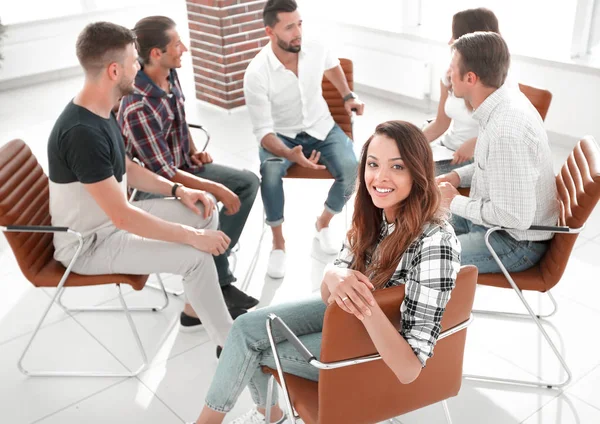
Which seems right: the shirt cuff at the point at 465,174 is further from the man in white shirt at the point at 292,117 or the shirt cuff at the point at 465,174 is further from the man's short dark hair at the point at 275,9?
the man's short dark hair at the point at 275,9

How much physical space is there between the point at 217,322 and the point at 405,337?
115cm

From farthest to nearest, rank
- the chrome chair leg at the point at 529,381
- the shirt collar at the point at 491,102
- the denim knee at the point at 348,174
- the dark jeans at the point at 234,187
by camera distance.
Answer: the denim knee at the point at 348,174, the dark jeans at the point at 234,187, the shirt collar at the point at 491,102, the chrome chair leg at the point at 529,381

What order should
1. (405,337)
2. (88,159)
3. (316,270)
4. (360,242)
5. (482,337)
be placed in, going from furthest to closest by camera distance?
(316,270) → (482,337) → (88,159) → (360,242) → (405,337)

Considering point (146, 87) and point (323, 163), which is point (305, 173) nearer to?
point (323, 163)

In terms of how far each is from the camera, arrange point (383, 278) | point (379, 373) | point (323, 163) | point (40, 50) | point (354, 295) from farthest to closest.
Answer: point (40, 50) < point (323, 163) < point (383, 278) < point (379, 373) < point (354, 295)

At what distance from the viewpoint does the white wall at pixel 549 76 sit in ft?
14.9

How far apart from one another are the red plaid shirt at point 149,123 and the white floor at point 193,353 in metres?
0.68

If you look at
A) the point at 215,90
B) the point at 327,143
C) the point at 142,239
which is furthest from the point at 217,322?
the point at 215,90

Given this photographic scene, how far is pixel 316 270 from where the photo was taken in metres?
3.50

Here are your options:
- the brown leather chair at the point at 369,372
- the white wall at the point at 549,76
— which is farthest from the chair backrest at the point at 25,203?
the white wall at the point at 549,76

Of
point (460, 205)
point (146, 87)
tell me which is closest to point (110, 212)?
point (146, 87)

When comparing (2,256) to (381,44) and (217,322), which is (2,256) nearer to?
(217,322)

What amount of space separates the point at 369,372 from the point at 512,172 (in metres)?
1.02

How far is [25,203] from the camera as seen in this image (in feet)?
8.73
